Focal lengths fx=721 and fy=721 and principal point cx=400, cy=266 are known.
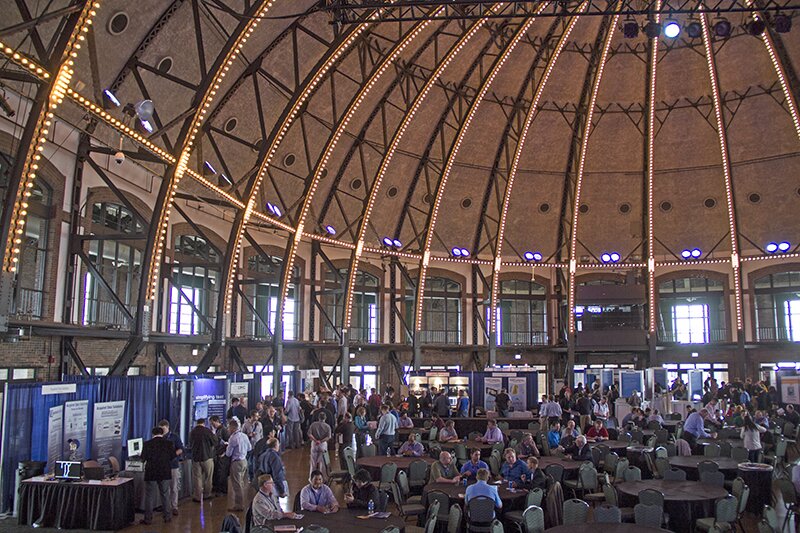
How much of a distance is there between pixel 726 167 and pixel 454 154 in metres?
10.5

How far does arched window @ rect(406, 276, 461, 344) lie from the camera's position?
32.6 meters

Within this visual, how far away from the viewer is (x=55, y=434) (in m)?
13.7

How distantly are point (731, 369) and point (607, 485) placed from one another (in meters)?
22.8

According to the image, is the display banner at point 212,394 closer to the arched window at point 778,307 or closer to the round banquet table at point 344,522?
the round banquet table at point 344,522

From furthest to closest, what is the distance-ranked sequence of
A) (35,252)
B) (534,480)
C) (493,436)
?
1. (493,436)
2. (35,252)
3. (534,480)

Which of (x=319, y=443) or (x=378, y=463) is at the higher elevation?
(x=319, y=443)

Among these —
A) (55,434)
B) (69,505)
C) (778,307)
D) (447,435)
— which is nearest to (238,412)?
(447,435)

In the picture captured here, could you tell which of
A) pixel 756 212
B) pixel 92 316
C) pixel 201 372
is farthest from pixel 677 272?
pixel 92 316

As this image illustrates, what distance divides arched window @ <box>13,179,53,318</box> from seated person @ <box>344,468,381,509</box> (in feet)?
29.0

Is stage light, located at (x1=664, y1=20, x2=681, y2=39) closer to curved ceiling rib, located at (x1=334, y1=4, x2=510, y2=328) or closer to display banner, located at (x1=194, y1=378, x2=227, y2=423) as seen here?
curved ceiling rib, located at (x1=334, y1=4, x2=510, y2=328)

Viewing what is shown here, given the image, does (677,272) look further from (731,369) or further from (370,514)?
(370,514)

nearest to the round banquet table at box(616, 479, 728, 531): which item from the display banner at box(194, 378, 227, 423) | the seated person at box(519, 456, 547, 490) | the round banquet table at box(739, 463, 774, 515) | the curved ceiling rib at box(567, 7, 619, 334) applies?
the seated person at box(519, 456, 547, 490)

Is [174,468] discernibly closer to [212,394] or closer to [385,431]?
[212,394]

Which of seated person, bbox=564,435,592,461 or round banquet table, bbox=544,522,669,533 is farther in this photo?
seated person, bbox=564,435,592,461
